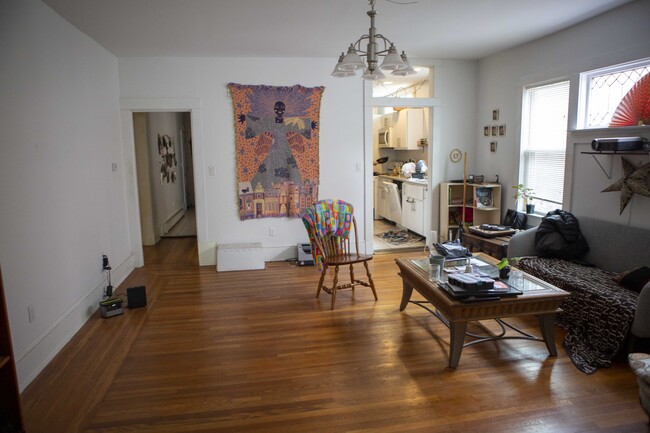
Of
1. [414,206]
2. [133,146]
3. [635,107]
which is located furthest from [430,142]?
[133,146]

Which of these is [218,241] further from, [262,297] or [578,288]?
[578,288]

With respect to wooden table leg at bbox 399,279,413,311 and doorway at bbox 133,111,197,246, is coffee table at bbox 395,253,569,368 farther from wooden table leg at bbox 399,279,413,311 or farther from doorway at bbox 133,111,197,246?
doorway at bbox 133,111,197,246

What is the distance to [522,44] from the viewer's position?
4977 millimetres

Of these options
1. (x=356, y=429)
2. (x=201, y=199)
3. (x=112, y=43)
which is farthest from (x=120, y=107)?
(x=356, y=429)

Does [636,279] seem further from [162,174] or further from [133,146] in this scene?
[162,174]

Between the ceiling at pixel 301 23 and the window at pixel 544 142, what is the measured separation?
0.63 meters

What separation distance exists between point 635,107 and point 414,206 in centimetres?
327

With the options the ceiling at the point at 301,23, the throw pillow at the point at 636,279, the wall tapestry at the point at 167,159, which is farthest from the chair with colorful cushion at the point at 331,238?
the wall tapestry at the point at 167,159

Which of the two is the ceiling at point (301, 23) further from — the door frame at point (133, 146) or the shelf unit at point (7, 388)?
the shelf unit at point (7, 388)

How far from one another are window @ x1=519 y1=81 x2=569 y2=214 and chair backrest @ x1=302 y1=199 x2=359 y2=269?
221 cm

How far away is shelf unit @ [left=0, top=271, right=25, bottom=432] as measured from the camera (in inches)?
79.7

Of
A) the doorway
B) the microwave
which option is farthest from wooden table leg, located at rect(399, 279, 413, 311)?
the microwave

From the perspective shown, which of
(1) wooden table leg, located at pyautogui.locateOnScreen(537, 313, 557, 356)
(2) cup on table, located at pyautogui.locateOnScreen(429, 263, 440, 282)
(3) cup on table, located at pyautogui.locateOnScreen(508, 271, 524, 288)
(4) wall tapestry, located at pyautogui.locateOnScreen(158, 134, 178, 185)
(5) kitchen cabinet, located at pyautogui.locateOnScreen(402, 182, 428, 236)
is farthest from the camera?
(4) wall tapestry, located at pyautogui.locateOnScreen(158, 134, 178, 185)

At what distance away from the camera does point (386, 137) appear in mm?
8430
